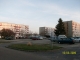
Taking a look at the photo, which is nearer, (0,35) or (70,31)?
(0,35)

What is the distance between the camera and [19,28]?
511 ft

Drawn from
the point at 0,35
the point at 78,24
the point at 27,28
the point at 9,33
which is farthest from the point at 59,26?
the point at 27,28

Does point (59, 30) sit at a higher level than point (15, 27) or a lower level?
lower

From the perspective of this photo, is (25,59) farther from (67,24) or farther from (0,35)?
(67,24)

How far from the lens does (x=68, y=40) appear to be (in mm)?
36219

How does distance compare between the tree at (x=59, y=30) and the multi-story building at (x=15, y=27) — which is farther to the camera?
the multi-story building at (x=15, y=27)

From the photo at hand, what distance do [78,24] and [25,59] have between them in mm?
141157

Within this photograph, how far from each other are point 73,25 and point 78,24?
18283 millimetres

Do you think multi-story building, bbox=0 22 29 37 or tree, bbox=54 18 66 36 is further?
multi-story building, bbox=0 22 29 37

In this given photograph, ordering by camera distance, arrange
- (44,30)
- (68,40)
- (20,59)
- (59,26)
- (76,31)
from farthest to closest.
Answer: (44,30) < (76,31) < (59,26) < (68,40) < (20,59)

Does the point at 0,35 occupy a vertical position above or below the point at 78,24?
below

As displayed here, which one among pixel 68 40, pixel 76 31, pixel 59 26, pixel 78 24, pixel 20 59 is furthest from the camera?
pixel 78 24

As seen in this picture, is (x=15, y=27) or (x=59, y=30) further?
(x=15, y=27)

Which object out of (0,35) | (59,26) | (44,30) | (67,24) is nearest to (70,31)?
(67,24)
